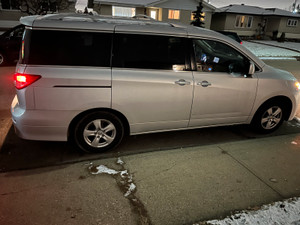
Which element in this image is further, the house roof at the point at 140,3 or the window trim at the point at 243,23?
the window trim at the point at 243,23

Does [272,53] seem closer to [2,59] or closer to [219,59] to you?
[219,59]

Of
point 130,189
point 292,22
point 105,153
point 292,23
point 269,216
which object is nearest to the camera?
point 269,216

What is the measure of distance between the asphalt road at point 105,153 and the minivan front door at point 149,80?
1.37ft

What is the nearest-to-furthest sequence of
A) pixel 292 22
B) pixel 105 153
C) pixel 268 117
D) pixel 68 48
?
pixel 68 48, pixel 105 153, pixel 268 117, pixel 292 22

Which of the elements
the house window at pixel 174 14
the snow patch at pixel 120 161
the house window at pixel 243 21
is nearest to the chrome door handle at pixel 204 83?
the snow patch at pixel 120 161

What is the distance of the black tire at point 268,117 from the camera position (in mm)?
4371

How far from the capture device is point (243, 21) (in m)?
32.2

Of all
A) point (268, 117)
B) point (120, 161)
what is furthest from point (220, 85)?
point (120, 161)

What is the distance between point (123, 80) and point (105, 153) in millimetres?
1193

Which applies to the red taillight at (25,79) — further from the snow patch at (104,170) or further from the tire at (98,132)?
the snow patch at (104,170)

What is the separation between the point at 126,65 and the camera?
3377 mm

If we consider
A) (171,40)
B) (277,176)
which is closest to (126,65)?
(171,40)

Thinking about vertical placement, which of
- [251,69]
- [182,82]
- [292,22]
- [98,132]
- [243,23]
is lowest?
[98,132]

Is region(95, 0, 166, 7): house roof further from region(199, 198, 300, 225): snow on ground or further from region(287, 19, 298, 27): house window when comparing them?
region(199, 198, 300, 225): snow on ground
